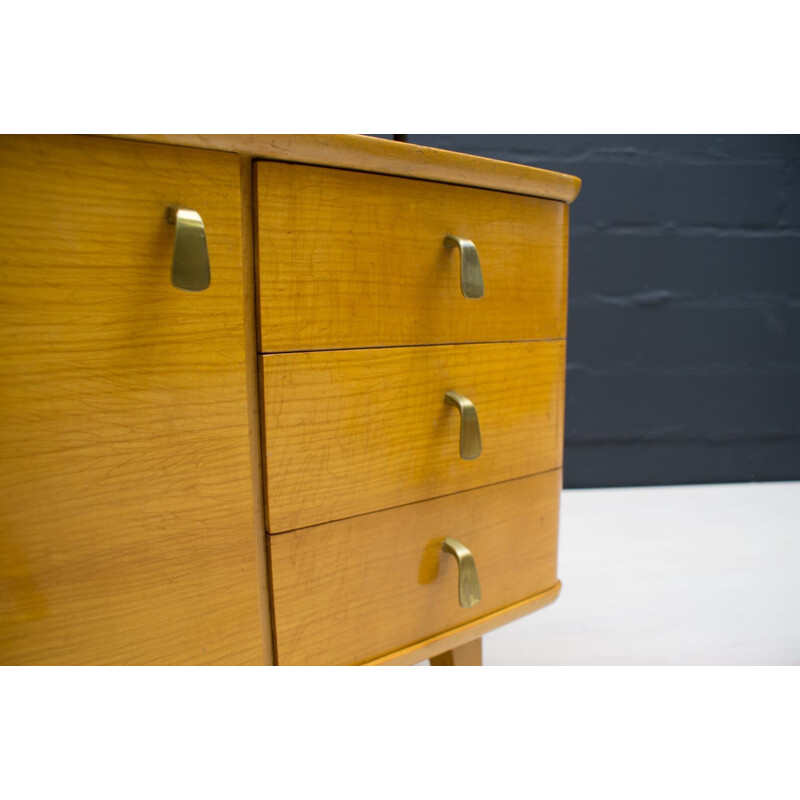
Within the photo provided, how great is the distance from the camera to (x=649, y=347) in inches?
51.6

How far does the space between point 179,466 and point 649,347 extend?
117 centimetres

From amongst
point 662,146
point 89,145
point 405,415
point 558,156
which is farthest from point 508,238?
point 662,146

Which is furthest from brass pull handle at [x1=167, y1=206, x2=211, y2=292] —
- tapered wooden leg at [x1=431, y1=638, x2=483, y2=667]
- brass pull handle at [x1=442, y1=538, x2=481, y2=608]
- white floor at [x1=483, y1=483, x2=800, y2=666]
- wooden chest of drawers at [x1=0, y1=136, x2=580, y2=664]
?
white floor at [x1=483, y1=483, x2=800, y2=666]

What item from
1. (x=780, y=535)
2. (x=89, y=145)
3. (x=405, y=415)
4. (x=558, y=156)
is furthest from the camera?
(x=558, y=156)

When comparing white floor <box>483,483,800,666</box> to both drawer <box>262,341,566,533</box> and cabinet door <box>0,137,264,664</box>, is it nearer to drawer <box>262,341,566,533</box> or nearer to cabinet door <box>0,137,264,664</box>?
drawer <box>262,341,566,533</box>

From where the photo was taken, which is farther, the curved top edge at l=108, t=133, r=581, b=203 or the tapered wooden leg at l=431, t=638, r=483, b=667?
the tapered wooden leg at l=431, t=638, r=483, b=667

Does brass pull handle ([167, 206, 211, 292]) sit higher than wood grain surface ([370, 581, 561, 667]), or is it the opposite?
brass pull handle ([167, 206, 211, 292])

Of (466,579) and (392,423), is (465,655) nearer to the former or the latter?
(466,579)

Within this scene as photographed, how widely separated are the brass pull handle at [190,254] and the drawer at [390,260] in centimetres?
6

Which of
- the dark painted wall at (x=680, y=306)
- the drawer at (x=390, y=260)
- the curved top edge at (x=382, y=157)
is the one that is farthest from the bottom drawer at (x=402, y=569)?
the dark painted wall at (x=680, y=306)

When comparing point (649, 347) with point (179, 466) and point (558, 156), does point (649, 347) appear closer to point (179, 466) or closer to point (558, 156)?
point (558, 156)

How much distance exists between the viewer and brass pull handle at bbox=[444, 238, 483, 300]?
44cm

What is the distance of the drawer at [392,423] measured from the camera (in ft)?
1.34

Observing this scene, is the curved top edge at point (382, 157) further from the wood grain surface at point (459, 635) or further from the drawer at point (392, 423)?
the wood grain surface at point (459, 635)
